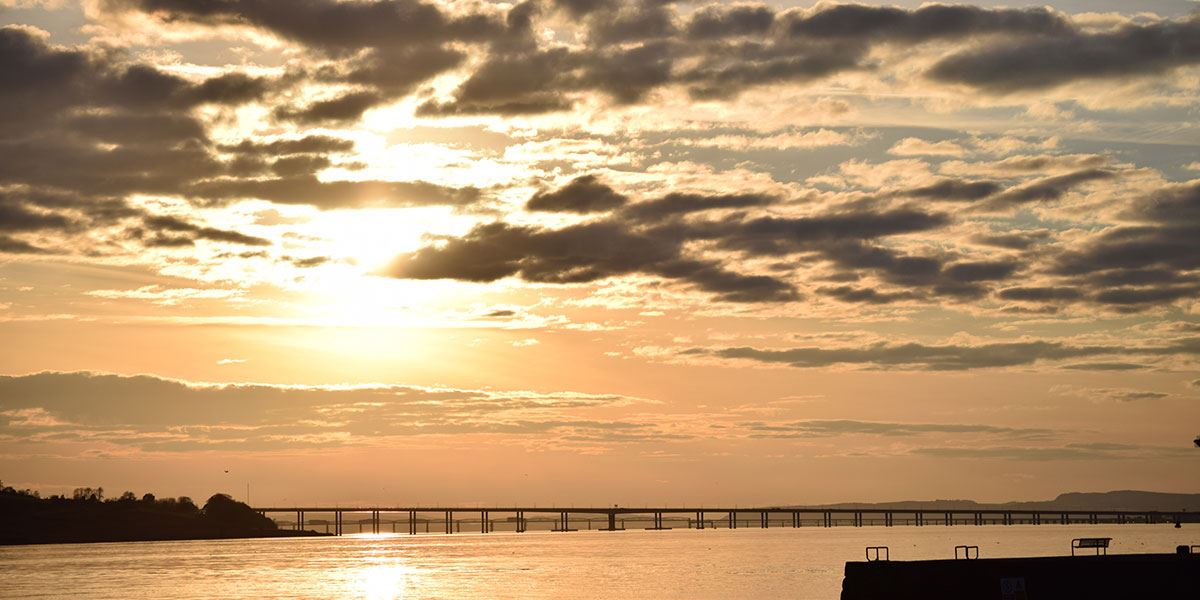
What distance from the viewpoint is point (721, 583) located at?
161m

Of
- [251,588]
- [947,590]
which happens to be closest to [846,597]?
[947,590]

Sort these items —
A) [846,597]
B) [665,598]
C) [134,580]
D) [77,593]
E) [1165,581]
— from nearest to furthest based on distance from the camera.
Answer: [1165,581]
[846,597]
[665,598]
[77,593]
[134,580]

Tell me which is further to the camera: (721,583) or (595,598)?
(721,583)

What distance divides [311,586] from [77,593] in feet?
85.4

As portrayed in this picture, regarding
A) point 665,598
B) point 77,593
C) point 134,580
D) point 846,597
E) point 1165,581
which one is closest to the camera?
point 1165,581

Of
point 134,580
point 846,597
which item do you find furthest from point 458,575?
point 846,597

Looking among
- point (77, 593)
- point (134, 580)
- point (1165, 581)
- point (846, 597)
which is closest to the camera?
point (1165, 581)

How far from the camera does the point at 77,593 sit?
159m

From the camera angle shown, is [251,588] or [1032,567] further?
[251,588]

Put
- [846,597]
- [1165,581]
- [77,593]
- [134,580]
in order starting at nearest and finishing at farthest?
[1165,581] → [846,597] → [77,593] → [134,580]

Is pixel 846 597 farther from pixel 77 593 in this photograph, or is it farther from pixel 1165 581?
pixel 77 593

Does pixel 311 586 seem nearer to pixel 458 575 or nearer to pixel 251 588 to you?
pixel 251 588

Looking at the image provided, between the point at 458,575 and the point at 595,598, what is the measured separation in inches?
2202

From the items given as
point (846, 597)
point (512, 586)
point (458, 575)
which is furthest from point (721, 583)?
point (846, 597)
